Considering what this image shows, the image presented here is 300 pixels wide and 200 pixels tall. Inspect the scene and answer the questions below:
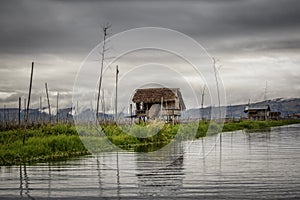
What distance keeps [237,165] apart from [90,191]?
24.8ft

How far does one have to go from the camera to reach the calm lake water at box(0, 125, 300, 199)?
39.3 feet

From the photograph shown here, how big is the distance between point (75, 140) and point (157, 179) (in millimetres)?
13018

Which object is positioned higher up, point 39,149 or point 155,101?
point 155,101

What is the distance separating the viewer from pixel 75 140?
2706 centimetres

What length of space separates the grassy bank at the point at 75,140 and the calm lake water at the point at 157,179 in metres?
2.59

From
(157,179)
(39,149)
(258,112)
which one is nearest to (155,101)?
(39,149)

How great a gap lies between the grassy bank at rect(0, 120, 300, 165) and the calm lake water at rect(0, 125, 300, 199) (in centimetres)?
259

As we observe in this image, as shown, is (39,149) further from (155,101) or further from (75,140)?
(155,101)

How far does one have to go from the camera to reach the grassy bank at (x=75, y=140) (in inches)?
890

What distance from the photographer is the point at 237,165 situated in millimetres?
18406

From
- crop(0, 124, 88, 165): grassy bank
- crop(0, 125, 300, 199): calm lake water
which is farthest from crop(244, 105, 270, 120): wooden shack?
crop(0, 125, 300, 199): calm lake water

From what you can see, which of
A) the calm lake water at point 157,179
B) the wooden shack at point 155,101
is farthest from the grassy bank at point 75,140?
Result: the wooden shack at point 155,101

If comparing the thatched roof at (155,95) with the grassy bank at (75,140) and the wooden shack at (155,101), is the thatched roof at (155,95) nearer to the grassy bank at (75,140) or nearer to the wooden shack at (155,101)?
the wooden shack at (155,101)

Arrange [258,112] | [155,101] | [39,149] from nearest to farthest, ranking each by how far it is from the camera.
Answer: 1. [39,149]
2. [155,101]
3. [258,112]
